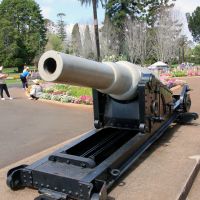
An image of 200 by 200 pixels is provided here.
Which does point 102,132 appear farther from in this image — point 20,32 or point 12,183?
point 20,32

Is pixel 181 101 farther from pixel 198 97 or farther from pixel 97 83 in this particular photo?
pixel 198 97

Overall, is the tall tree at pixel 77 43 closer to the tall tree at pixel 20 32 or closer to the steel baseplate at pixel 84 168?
the tall tree at pixel 20 32

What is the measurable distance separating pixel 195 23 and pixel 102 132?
80946 mm

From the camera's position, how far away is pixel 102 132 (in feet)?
19.8

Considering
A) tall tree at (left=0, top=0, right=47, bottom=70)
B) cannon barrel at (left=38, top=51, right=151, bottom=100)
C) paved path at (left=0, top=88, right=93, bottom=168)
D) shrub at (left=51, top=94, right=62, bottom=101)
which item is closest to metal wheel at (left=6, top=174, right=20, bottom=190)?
cannon barrel at (left=38, top=51, right=151, bottom=100)

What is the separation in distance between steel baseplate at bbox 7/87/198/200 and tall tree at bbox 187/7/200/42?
80617 millimetres

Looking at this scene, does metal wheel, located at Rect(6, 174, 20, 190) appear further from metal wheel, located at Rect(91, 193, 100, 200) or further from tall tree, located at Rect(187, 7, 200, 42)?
tall tree, located at Rect(187, 7, 200, 42)

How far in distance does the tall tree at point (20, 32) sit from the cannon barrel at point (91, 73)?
202 feet

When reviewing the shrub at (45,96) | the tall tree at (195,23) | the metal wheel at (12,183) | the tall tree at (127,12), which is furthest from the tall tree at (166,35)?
the metal wheel at (12,183)

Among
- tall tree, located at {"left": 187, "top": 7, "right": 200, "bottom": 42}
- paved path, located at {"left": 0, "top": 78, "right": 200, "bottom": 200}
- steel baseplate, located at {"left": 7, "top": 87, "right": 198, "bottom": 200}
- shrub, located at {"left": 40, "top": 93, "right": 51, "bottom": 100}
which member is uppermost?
tall tree, located at {"left": 187, "top": 7, "right": 200, "bottom": 42}

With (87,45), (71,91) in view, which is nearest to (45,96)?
(71,91)

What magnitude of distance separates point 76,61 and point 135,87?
1809mm

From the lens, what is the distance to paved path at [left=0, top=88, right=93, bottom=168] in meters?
7.48

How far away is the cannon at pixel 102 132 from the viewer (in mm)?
4117
